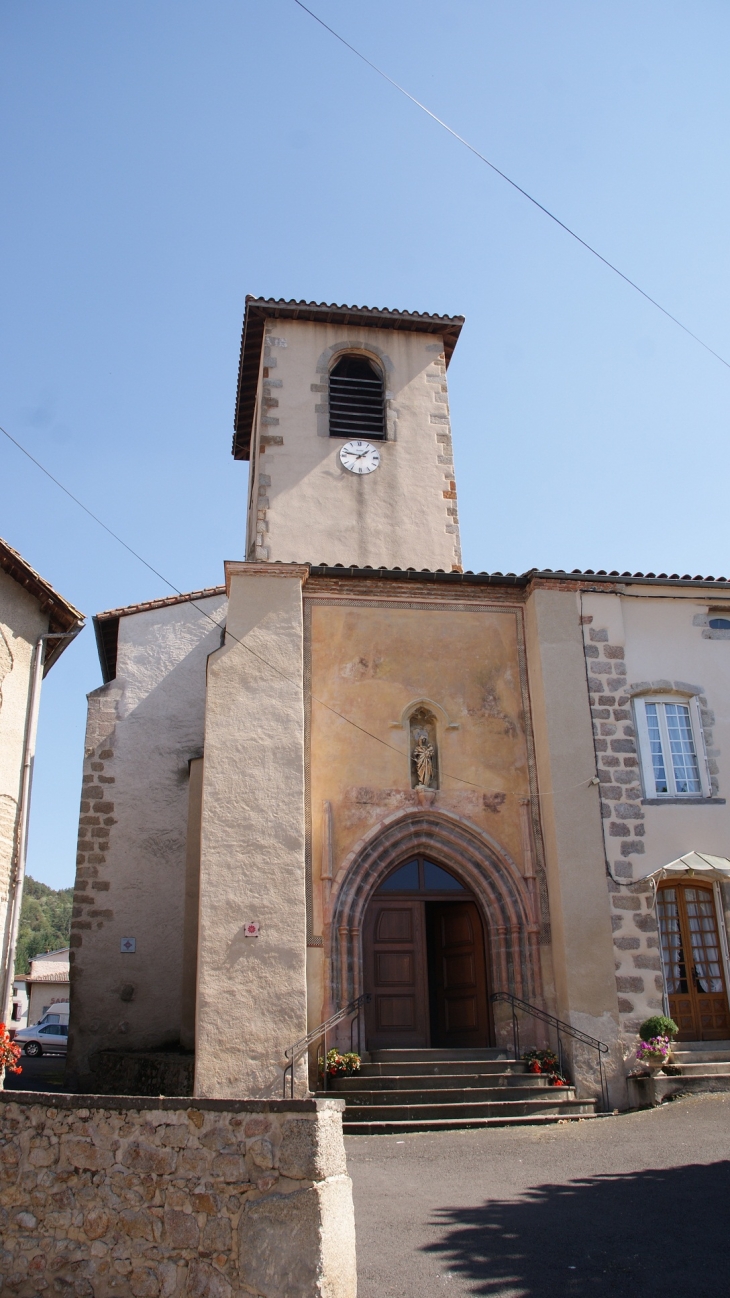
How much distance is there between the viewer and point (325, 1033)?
11.7 meters

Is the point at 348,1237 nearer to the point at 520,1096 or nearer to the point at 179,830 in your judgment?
the point at 520,1096

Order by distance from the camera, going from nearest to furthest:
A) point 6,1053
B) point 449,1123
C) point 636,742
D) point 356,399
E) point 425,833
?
1. point 6,1053
2. point 449,1123
3. point 425,833
4. point 636,742
5. point 356,399

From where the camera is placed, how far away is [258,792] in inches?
468

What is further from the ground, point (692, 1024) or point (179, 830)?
point (179, 830)

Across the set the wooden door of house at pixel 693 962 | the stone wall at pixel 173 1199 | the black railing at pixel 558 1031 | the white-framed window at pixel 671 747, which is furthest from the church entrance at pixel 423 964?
the stone wall at pixel 173 1199

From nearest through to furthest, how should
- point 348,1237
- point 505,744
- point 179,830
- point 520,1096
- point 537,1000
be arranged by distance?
point 348,1237 < point 520,1096 < point 537,1000 < point 505,744 < point 179,830

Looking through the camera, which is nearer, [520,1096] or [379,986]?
[520,1096]

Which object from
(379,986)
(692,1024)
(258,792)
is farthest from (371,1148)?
(692,1024)

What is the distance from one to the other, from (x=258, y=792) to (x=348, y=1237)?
23.1 feet

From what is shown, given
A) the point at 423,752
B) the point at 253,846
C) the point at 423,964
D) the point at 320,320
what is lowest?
the point at 423,964

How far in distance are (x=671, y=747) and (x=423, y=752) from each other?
3.30 metres

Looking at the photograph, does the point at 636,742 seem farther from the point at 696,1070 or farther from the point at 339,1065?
the point at 339,1065

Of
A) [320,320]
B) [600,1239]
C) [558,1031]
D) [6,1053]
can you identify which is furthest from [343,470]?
[600,1239]

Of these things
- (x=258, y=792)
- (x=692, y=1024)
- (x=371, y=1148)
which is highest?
(x=258, y=792)
